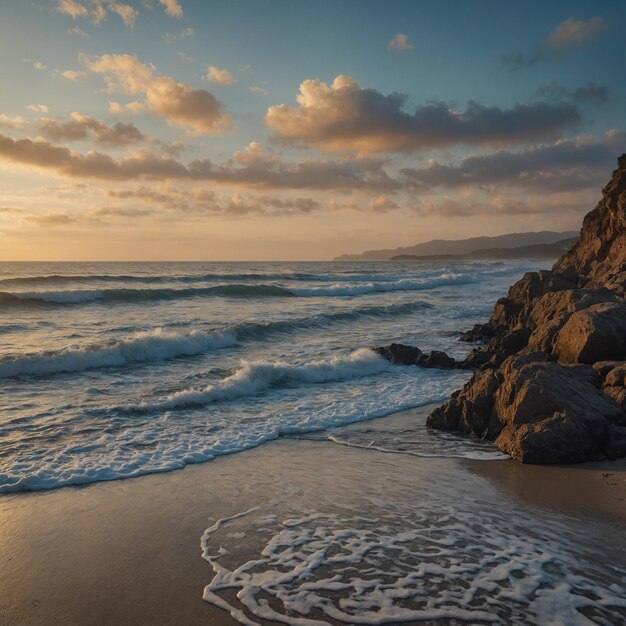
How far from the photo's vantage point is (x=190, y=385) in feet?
42.2

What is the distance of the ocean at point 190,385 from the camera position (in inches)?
322

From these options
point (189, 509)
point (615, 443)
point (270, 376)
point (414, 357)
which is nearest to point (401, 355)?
point (414, 357)

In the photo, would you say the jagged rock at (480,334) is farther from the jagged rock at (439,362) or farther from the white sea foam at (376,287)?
the white sea foam at (376,287)

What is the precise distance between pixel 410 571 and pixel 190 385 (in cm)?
929

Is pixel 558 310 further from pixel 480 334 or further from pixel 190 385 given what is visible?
pixel 190 385

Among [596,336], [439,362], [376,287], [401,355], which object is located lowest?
[439,362]

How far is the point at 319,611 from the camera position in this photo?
396 cm

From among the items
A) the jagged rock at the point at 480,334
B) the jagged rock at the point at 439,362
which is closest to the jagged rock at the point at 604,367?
the jagged rock at the point at 439,362

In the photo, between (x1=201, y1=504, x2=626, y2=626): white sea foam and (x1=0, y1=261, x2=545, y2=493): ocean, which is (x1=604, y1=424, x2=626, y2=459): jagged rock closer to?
(x1=0, y1=261, x2=545, y2=493): ocean

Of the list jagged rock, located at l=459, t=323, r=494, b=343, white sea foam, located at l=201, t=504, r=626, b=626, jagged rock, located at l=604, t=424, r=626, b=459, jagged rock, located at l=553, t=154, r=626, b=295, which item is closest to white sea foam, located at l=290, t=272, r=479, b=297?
jagged rock, located at l=553, t=154, r=626, b=295

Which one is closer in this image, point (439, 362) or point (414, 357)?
point (439, 362)

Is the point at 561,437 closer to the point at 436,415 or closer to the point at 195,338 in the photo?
the point at 436,415

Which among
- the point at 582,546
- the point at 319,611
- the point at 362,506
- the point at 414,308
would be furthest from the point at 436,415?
the point at 414,308

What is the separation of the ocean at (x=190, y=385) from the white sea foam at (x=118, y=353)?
45mm
